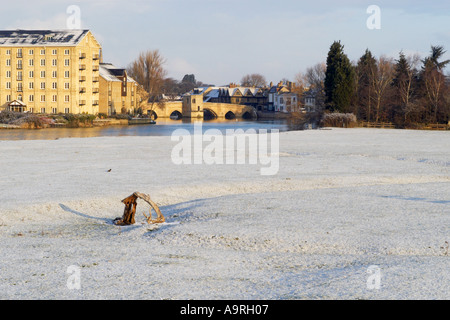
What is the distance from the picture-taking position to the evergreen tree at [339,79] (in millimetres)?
73188

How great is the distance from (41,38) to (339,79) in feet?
170

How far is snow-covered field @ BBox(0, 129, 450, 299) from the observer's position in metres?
8.00

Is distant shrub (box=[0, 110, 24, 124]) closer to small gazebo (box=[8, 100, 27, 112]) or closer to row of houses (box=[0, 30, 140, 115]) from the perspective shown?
small gazebo (box=[8, 100, 27, 112])

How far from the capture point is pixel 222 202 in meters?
14.4

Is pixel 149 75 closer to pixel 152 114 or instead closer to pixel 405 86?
pixel 152 114

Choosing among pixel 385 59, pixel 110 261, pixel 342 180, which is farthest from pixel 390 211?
pixel 385 59

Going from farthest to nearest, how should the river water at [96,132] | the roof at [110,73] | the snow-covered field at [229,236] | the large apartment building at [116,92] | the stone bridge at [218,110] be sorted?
the stone bridge at [218,110], the roof at [110,73], the large apartment building at [116,92], the river water at [96,132], the snow-covered field at [229,236]

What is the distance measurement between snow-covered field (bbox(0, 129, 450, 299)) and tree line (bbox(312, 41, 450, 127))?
176ft

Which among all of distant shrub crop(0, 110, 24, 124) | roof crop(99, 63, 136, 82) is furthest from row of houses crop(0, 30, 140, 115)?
distant shrub crop(0, 110, 24, 124)

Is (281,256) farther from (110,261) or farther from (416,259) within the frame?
(110,261)

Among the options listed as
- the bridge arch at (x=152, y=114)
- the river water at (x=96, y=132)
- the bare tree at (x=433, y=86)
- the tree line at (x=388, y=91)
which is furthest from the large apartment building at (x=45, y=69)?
the bare tree at (x=433, y=86)

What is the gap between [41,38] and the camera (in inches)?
3593

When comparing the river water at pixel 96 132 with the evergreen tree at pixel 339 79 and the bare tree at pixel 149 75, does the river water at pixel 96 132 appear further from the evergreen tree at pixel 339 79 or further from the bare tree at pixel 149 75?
the bare tree at pixel 149 75

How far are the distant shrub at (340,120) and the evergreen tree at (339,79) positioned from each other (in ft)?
10.3
